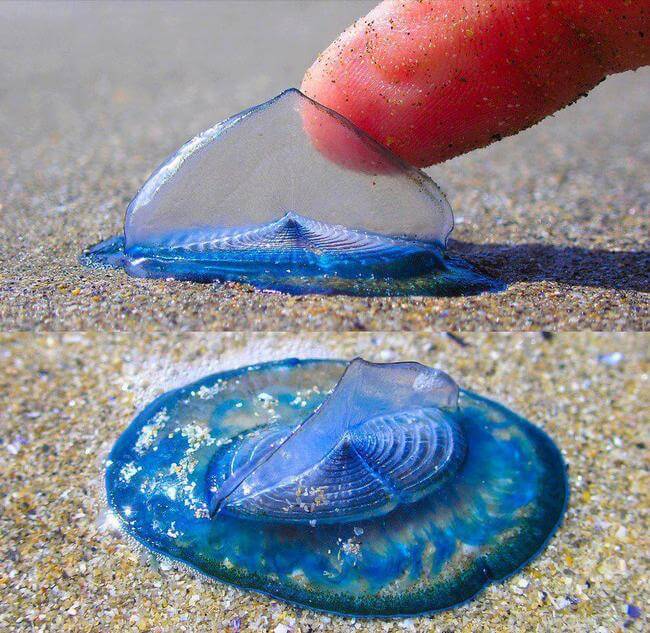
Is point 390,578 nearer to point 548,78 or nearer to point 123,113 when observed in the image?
point 548,78

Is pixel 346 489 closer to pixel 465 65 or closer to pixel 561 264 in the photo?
pixel 561 264

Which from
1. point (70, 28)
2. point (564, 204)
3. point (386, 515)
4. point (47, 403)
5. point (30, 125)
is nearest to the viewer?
point (386, 515)

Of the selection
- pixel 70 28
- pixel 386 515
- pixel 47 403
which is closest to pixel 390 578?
pixel 386 515

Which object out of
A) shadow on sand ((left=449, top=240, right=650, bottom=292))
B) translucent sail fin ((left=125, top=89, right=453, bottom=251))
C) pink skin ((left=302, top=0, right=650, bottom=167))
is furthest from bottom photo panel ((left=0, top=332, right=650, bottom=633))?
pink skin ((left=302, top=0, right=650, bottom=167))

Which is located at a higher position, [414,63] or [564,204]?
[414,63]

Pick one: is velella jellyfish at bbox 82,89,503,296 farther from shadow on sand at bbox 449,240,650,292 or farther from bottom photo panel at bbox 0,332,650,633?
bottom photo panel at bbox 0,332,650,633
